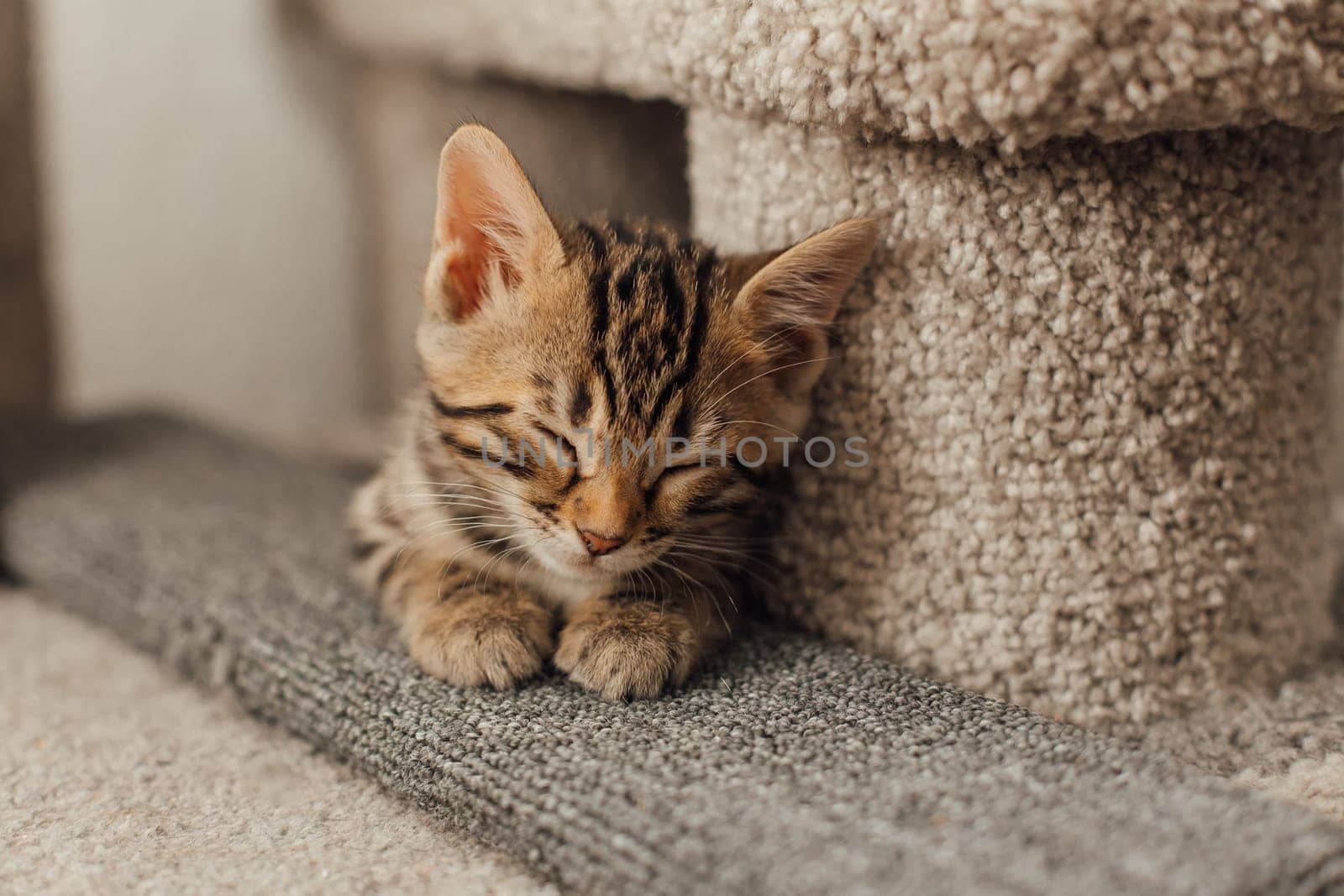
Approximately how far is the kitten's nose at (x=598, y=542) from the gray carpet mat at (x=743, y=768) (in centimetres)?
14

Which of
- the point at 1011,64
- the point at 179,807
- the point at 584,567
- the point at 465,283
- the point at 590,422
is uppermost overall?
the point at 1011,64

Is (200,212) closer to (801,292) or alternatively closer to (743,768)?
(801,292)

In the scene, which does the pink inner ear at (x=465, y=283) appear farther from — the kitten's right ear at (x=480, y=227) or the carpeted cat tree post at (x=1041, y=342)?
the carpeted cat tree post at (x=1041, y=342)

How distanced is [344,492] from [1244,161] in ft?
4.29

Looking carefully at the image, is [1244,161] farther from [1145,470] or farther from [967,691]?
[967,691]

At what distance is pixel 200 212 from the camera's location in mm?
2225

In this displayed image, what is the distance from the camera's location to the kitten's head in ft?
3.38

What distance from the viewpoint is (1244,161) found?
1.01 meters

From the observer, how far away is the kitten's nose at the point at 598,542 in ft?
3.28

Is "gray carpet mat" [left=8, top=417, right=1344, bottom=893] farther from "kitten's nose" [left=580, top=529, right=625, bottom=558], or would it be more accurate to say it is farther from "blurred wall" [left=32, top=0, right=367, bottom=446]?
"blurred wall" [left=32, top=0, right=367, bottom=446]

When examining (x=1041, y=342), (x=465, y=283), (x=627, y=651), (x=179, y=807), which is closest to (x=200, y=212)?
(x=465, y=283)

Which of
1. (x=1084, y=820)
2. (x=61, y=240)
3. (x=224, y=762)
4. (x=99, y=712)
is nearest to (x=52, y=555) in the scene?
(x=99, y=712)

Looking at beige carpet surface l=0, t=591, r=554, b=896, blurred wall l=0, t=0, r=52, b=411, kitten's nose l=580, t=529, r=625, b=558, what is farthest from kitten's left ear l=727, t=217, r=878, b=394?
blurred wall l=0, t=0, r=52, b=411

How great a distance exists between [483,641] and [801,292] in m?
A: 0.45
